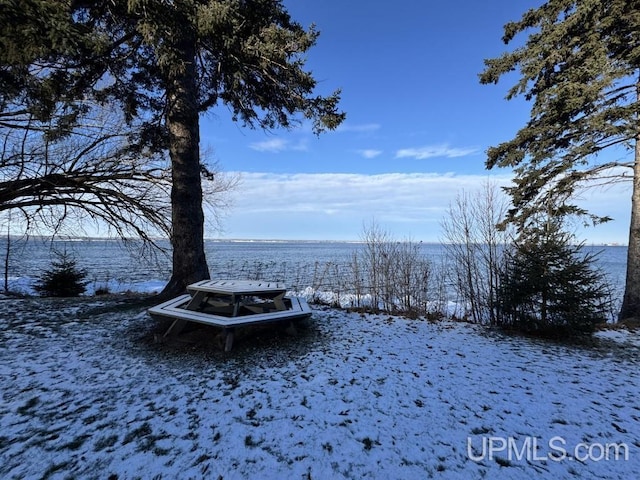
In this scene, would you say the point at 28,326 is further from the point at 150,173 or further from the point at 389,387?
the point at 389,387

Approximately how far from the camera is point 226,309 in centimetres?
484

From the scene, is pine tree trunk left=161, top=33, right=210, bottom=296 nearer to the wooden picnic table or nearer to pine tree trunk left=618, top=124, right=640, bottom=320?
the wooden picnic table

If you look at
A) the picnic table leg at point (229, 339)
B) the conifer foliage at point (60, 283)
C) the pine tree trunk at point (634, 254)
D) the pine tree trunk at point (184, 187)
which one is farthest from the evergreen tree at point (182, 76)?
the pine tree trunk at point (634, 254)

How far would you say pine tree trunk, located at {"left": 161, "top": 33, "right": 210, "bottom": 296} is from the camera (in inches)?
234

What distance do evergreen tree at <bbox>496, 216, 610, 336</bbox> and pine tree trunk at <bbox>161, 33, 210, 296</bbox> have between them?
6020 mm

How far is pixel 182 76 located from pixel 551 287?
301 inches

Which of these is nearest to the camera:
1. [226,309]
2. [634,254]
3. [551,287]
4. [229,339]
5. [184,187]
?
[229,339]

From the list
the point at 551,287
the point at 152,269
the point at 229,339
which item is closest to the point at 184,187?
the point at 229,339

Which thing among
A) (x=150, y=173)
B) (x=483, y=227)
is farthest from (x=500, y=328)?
(x=150, y=173)

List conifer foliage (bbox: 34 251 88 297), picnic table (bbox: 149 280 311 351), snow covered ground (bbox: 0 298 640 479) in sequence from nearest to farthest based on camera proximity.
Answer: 1. snow covered ground (bbox: 0 298 640 479)
2. picnic table (bbox: 149 280 311 351)
3. conifer foliage (bbox: 34 251 88 297)

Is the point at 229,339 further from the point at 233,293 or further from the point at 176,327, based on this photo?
the point at 176,327

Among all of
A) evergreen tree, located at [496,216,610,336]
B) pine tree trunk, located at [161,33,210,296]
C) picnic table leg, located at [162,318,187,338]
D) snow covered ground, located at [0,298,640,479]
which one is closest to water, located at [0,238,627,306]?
evergreen tree, located at [496,216,610,336]

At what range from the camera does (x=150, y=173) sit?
725cm

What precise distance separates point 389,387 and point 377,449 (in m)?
0.99
